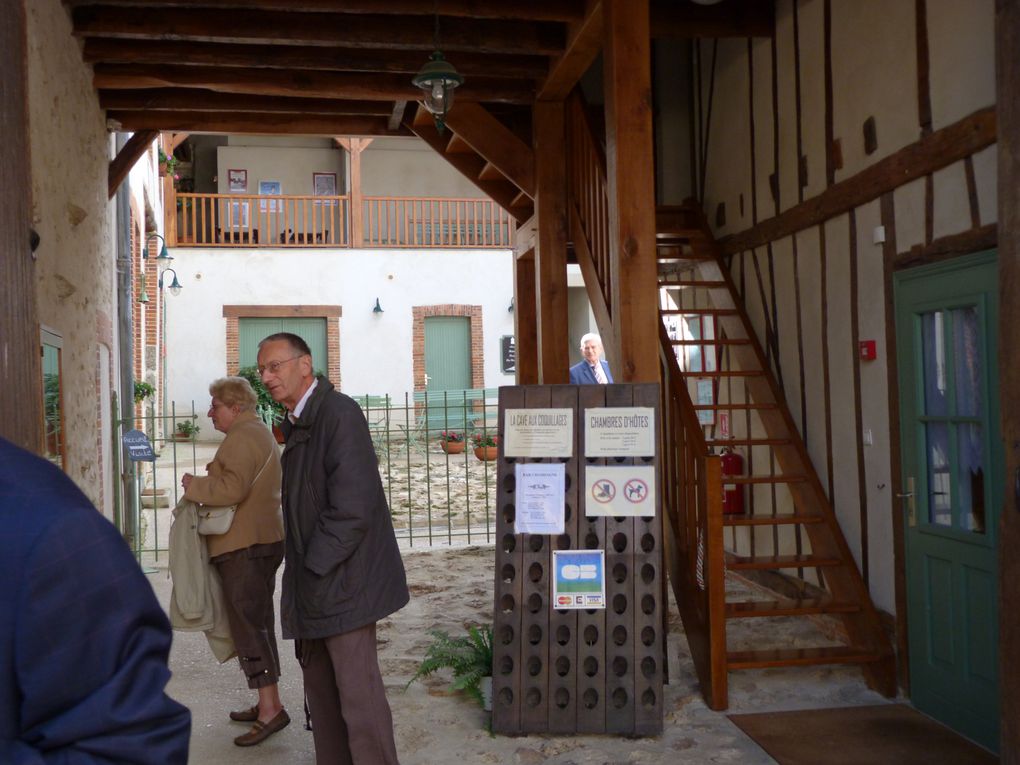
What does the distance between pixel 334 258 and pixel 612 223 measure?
48.7 feet

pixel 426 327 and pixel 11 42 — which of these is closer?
pixel 11 42

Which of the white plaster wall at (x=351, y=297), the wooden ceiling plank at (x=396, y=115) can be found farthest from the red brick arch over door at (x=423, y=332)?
the wooden ceiling plank at (x=396, y=115)

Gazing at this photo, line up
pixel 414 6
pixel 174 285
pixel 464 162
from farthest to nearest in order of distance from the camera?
pixel 174 285, pixel 464 162, pixel 414 6

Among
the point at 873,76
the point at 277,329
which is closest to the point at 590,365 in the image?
the point at 873,76

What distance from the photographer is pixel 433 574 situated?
792cm

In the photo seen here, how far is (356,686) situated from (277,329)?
1652 cm

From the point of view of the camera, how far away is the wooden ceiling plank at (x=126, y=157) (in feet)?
26.2

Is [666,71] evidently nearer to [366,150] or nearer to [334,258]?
[334,258]

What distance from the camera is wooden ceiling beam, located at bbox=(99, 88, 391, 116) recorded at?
744 cm

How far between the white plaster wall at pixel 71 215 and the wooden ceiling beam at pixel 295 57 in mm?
307

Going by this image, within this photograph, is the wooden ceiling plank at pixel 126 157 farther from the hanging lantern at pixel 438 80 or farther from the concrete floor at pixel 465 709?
the concrete floor at pixel 465 709

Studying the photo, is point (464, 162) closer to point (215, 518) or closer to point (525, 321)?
point (525, 321)

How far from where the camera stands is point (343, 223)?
2003cm

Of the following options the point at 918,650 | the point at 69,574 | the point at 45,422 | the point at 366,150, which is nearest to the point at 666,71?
the point at 918,650
